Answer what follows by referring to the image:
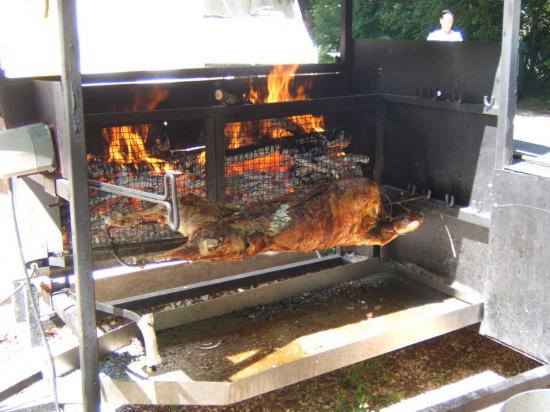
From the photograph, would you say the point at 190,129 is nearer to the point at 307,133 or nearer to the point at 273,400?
the point at 307,133

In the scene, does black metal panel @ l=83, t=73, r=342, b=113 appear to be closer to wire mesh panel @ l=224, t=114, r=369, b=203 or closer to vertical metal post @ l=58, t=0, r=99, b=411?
wire mesh panel @ l=224, t=114, r=369, b=203

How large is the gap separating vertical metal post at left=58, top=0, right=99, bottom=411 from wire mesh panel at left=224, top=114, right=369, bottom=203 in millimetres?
1444

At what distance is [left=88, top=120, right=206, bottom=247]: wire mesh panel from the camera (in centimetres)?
356

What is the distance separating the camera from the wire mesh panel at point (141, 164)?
356cm

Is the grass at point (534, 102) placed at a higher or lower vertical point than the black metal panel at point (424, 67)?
lower

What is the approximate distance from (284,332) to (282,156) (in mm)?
1193

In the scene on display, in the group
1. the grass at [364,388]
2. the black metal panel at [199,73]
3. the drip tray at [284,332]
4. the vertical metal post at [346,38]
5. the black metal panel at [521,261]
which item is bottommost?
the grass at [364,388]

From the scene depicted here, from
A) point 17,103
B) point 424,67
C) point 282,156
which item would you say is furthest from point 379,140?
point 17,103

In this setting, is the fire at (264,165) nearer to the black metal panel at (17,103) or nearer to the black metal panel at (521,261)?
the black metal panel at (17,103)

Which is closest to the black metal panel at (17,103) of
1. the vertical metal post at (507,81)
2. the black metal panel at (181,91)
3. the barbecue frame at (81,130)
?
the barbecue frame at (81,130)

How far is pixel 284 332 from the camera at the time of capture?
3553 mm

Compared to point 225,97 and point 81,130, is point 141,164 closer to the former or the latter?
point 225,97

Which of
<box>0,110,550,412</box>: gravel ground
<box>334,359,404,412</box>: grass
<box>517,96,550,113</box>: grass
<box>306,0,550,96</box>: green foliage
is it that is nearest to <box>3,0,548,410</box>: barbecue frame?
<box>0,110,550,412</box>: gravel ground

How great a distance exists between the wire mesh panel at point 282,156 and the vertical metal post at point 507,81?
3.63 feet
